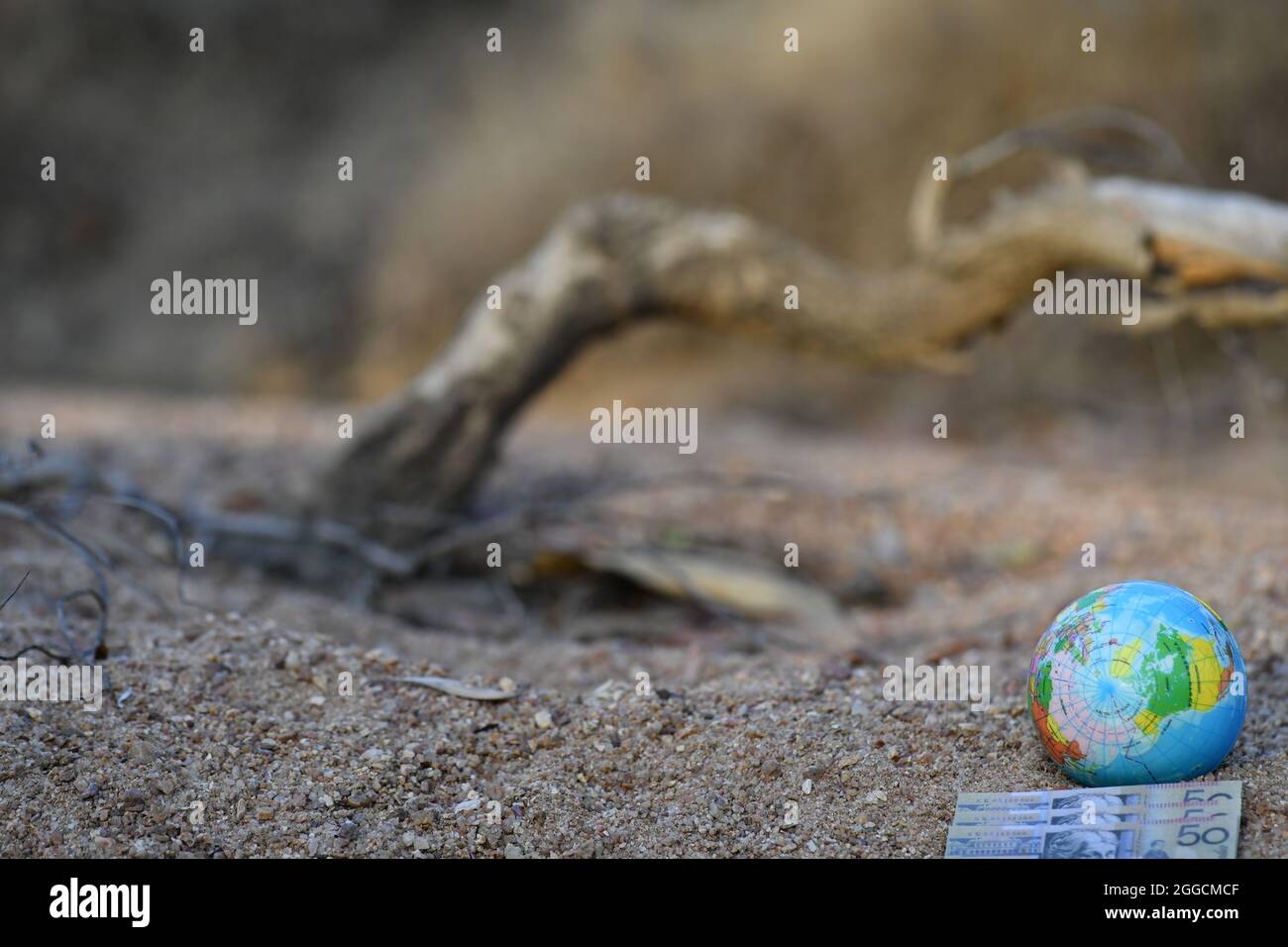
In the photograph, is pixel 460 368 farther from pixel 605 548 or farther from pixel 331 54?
pixel 331 54

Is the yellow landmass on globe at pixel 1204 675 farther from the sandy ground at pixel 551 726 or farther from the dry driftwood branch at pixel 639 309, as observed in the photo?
the dry driftwood branch at pixel 639 309

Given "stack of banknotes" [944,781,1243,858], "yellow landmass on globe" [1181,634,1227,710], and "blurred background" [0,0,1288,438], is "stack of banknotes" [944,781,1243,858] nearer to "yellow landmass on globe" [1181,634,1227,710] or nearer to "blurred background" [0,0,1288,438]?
"yellow landmass on globe" [1181,634,1227,710]

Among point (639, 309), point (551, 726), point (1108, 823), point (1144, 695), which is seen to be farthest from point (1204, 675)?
point (639, 309)

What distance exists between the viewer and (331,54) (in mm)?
11562

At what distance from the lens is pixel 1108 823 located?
2.42 meters

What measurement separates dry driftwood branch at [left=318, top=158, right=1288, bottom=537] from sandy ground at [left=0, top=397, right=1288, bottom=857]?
53cm

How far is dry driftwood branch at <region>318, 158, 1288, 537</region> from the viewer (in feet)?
15.1

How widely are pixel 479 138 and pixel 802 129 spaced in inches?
116

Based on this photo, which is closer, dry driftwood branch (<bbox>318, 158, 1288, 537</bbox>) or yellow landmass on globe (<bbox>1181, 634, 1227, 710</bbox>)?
yellow landmass on globe (<bbox>1181, 634, 1227, 710</bbox>)

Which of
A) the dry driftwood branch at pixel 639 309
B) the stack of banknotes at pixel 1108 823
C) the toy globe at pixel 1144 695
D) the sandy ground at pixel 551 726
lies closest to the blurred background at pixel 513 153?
the dry driftwood branch at pixel 639 309

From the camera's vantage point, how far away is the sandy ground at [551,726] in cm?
257

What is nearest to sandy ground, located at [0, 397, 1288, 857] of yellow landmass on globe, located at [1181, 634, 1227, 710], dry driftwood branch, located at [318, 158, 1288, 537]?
yellow landmass on globe, located at [1181, 634, 1227, 710]

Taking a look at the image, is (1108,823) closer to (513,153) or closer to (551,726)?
(551,726)

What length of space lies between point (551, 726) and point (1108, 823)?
132 cm
